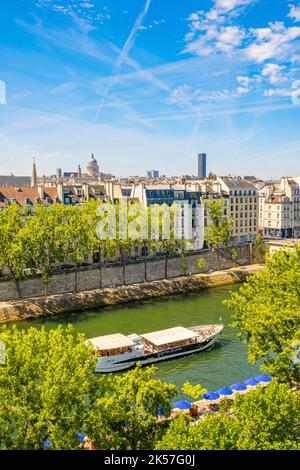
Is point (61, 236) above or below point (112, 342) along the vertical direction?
above

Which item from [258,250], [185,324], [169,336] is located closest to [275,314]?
[169,336]

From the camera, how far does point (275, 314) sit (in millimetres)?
25500

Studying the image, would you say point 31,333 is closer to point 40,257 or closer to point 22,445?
point 22,445

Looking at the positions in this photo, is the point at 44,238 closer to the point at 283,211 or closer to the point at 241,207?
the point at 241,207

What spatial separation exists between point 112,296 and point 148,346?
17047 mm

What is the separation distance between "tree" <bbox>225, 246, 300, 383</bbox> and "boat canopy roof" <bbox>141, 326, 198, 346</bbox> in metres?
8.37

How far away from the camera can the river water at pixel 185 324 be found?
32.9 meters

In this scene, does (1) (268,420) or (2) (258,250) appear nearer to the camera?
(1) (268,420)

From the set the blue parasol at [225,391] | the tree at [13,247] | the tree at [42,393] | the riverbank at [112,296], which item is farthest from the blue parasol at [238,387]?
the tree at [13,247]

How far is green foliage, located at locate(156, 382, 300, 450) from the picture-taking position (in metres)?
16.1

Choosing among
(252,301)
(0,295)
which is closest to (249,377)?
(252,301)

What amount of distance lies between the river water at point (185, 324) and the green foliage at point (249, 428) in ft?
37.5

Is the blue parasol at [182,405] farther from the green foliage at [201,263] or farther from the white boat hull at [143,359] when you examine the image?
the green foliage at [201,263]

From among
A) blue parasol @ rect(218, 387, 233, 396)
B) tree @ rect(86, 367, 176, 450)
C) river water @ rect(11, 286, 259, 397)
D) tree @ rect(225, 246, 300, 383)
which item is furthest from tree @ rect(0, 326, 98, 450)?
river water @ rect(11, 286, 259, 397)
